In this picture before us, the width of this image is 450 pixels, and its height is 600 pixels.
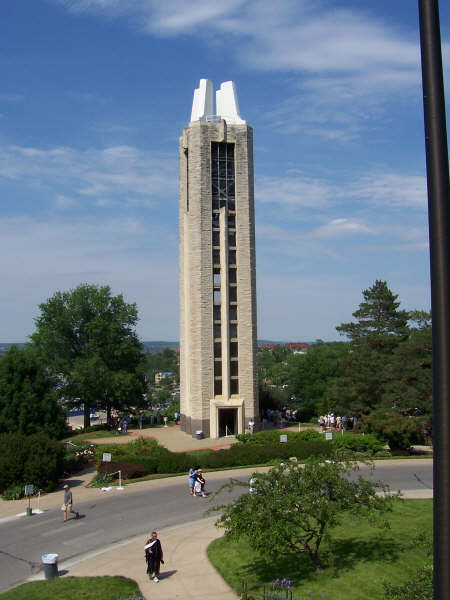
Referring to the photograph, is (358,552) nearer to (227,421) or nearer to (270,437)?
(270,437)

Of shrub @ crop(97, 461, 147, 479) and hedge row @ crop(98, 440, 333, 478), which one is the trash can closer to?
shrub @ crop(97, 461, 147, 479)

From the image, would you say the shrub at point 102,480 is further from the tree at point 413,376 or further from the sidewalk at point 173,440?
the tree at point 413,376

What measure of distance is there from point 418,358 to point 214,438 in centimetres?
1561

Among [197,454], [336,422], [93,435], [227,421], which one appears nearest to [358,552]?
[197,454]

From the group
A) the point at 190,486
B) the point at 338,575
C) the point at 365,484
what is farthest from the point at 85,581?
the point at 190,486

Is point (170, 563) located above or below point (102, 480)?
below

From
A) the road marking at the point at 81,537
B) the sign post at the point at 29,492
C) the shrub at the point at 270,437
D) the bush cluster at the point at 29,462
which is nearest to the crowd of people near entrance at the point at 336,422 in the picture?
the shrub at the point at 270,437

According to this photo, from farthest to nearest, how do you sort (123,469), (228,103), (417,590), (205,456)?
(228,103) → (205,456) → (123,469) → (417,590)

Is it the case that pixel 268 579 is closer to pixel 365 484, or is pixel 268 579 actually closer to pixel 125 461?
pixel 365 484

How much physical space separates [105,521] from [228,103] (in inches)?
1378

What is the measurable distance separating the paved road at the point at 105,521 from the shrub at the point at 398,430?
15.9ft

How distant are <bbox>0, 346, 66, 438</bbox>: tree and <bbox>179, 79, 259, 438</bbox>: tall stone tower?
10396 mm

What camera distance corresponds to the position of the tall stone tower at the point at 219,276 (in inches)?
1700

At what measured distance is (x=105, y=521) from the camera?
860 inches
